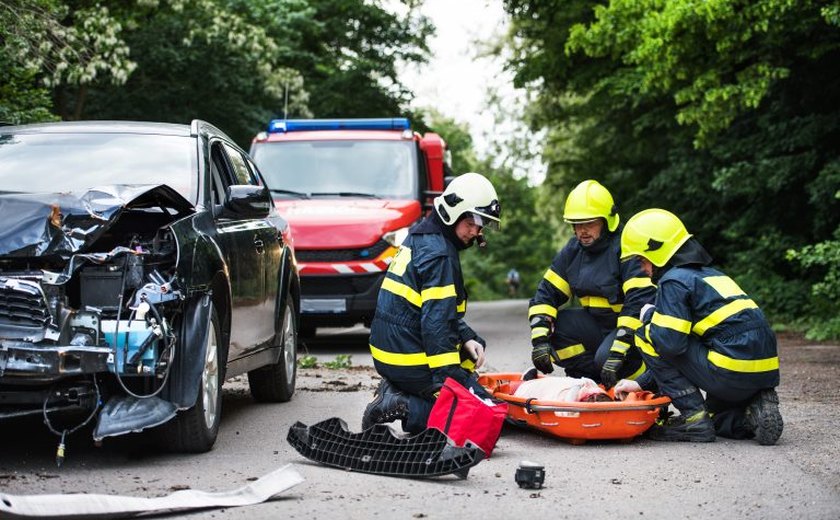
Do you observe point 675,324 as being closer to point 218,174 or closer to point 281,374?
point 218,174

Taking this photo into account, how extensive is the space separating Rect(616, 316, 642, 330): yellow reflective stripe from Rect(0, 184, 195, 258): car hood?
3.29 m

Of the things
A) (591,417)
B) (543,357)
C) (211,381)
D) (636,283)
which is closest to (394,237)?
(543,357)

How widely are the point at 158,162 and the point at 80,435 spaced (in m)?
1.71

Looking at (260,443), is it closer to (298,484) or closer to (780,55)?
(298,484)

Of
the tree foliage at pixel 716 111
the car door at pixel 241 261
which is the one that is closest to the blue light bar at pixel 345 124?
the tree foliage at pixel 716 111

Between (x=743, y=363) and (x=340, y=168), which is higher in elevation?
(x=340, y=168)

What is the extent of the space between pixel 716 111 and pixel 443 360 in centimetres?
1169

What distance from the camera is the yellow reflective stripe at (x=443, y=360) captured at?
7168 mm

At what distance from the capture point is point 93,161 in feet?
25.7

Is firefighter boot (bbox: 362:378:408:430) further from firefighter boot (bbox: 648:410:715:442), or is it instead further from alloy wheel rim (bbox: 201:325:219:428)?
firefighter boot (bbox: 648:410:715:442)

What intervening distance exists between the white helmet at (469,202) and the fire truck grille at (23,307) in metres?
2.33

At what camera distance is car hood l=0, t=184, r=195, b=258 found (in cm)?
646

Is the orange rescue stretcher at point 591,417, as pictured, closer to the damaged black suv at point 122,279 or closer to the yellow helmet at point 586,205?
the yellow helmet at point 586,205

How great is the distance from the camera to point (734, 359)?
25.1 feet
